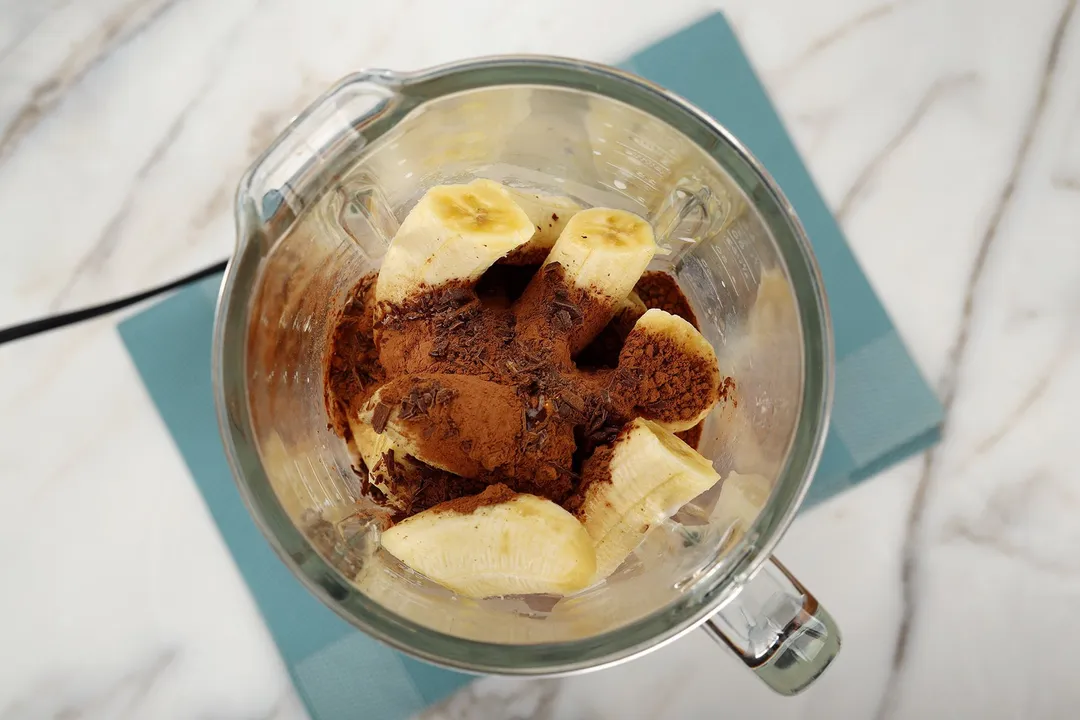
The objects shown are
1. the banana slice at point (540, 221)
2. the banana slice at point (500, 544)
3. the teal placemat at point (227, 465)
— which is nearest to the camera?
the banana slice at point (500, 544)

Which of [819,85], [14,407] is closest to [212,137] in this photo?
[14,407]

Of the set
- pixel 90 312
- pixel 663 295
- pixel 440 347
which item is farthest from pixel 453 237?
pixel 90 312

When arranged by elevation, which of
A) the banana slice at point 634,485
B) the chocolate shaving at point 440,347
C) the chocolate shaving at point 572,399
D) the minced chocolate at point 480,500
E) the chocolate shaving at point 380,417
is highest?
the chocolate shaving at point 440,347

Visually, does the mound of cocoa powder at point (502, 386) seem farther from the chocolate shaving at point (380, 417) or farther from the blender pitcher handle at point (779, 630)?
the blender pitcher handle at point (779, 630)

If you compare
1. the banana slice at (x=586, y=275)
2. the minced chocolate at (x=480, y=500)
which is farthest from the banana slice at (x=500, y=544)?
the banana slice at (x=586, y=275)

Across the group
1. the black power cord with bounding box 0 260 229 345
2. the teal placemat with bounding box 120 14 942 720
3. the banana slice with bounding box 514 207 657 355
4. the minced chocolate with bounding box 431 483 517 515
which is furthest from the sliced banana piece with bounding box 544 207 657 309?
the black power cord with bounding box 0 260 229 345

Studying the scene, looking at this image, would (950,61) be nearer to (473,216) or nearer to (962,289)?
(962,289)

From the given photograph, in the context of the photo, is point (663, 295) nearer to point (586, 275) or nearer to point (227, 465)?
point (586, 275)
